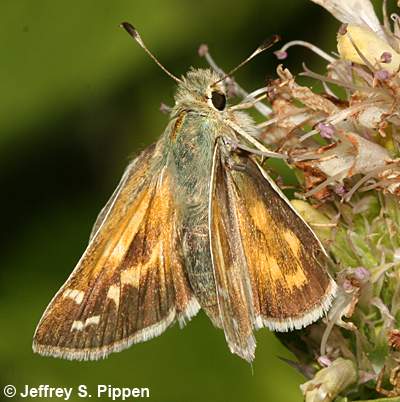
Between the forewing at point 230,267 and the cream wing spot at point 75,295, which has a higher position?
the cream wing spot at point 75,295

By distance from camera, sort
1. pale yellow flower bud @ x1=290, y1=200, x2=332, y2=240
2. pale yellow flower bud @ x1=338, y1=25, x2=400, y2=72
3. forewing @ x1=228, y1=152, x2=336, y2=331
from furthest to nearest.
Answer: pale yellow flower bud @ x1=290, y1=200, x2=332, y2=240
pale yellow flower bud @ x1=338, y1=25, x2=400, y2=72
forewing @ x1=228, y1=152, x2=336, y2=331

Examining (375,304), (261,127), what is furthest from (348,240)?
(261,127)

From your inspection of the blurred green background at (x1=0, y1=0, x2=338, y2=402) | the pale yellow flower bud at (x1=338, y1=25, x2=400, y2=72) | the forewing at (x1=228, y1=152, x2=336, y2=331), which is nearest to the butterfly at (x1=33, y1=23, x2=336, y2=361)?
the forewing at (x1=228, y1=152, x2=336, y2=331)

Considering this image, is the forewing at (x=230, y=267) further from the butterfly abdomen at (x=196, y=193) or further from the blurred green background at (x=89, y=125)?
the blurred green background at (x=89, y=125)

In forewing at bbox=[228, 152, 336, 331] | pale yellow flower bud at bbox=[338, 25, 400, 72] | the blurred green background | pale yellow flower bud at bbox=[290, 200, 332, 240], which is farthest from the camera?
the blurred green background

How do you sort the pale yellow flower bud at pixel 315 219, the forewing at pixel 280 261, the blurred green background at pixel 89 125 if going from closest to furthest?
the forewing at pixel 280 261, the pale yellow flower bud at pixel 315 219, the blurred green background at pixel 89 125

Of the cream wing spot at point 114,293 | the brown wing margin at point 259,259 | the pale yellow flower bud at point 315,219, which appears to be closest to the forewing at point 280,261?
the brown wing margin at point 259,259

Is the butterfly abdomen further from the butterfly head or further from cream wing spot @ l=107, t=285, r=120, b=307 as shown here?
cream wing spot @ l=107, t=285, r=120, b=307

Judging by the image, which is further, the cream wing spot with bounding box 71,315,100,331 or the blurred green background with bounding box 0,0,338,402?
the blurred green background with bounding box 0,0,338,402
